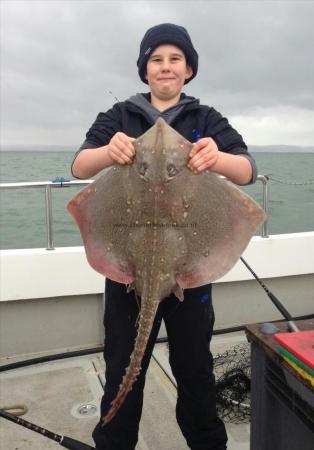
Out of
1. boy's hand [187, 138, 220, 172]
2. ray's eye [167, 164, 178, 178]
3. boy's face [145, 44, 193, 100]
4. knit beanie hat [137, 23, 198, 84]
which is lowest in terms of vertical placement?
ray's eye [167, 164, 178, 178]

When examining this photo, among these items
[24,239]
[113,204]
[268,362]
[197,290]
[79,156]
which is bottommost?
[24,239]

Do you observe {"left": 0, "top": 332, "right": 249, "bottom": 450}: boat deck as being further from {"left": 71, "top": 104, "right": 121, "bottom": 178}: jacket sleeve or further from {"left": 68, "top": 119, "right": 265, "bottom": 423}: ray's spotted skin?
{"left": 71, "top": 104, "right": 121, "bottom": 178}: jacket sleeve

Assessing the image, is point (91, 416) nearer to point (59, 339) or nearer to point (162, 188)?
point (59, 339)

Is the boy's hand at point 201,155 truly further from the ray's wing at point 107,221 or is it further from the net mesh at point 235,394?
the net mesh at point 235,394

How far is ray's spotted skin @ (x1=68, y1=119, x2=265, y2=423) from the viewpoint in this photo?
6.00 feet

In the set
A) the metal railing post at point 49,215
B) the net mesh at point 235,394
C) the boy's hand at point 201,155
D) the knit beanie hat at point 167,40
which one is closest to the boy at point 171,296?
the knit beanie hat at point 167,40

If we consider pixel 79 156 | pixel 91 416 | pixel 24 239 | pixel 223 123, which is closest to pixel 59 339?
pixel 91 416

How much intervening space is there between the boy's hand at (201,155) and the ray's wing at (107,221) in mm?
298

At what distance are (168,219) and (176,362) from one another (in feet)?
A: 3.11

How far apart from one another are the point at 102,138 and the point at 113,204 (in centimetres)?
47

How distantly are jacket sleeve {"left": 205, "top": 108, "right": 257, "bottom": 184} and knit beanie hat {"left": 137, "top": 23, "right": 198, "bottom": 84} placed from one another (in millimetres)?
318

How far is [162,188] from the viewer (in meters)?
1.83

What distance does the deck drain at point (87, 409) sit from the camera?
3.25 m

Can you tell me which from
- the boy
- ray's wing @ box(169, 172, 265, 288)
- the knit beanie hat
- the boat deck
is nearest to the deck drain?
the boat deck
